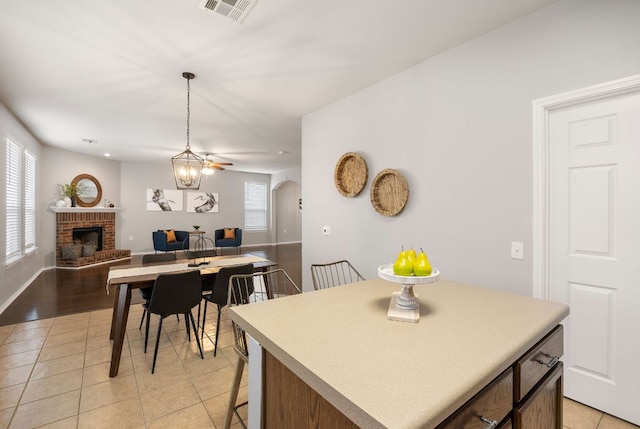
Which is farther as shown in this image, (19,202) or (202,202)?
(202,202)

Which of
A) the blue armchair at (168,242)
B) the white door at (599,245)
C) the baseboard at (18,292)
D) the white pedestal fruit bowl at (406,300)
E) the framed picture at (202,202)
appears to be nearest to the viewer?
the white pedestal fruit bowl at (406,300)

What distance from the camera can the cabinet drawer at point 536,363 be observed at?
978 mm

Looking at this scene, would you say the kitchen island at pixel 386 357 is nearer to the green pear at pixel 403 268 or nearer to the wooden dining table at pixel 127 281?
the green pear at pixel 403 268

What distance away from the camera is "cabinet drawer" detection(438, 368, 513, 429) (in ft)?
2.46

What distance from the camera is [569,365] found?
1979 millimetres

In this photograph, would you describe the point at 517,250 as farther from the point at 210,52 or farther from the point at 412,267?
the point at 210,52

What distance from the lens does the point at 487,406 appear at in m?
0.84

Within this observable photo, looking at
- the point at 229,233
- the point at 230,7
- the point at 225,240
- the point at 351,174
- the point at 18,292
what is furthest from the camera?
the point at 229,233

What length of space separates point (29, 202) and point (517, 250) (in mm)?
7284

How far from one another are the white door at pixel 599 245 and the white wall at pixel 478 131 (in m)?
0.18

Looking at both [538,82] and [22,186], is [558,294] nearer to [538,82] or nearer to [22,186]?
[538,82]

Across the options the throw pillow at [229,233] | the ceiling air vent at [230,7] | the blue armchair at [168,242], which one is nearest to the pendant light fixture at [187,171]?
the ceiling air vent at [230,7]

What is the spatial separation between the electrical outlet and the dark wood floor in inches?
144

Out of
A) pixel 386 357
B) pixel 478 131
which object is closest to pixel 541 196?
pixel 478 131
